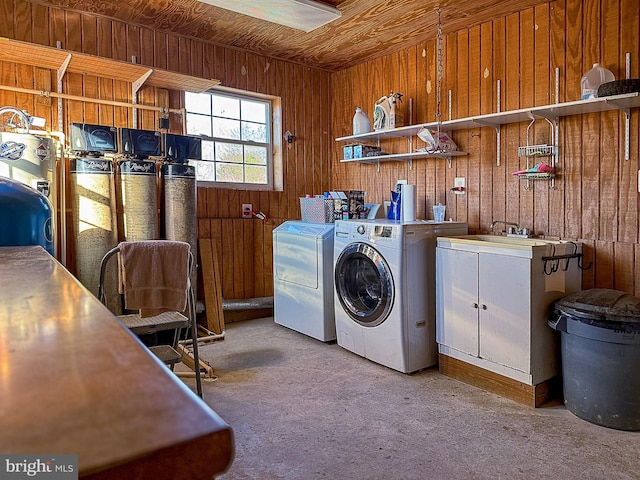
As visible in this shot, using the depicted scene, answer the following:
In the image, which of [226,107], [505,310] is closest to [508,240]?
[505,310]

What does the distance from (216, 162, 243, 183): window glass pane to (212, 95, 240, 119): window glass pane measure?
486 mm

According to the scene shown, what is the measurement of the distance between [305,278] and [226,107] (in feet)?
6.30

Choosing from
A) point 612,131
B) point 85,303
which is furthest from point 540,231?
point 85,303

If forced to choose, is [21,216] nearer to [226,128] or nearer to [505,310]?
[505,310]

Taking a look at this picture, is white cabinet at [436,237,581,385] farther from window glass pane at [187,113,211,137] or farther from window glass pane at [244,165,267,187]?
window glass pane at [187,113,211,137]

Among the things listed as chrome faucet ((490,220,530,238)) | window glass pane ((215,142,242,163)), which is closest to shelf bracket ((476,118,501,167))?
chrome faucet ((490,220,530,238))

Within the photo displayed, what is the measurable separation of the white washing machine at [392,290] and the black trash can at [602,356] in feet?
2.85

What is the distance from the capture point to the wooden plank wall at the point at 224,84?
3.43m

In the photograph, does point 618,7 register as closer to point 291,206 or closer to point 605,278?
point 605,278

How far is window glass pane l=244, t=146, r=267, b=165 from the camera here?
15.3 feet

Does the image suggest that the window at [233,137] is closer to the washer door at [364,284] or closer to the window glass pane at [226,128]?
the window glass pane at [226,128]

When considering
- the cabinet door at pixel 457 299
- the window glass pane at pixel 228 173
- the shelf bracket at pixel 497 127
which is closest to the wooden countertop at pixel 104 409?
the cabinet door at pixel 457 299

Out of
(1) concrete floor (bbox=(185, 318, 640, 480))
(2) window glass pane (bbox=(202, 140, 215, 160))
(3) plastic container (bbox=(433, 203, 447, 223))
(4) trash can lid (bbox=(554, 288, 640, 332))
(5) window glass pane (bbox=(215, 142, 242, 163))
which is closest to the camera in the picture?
(1) concrete floor (bbox=(185, 318, 640, 480))

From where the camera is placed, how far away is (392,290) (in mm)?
3066
